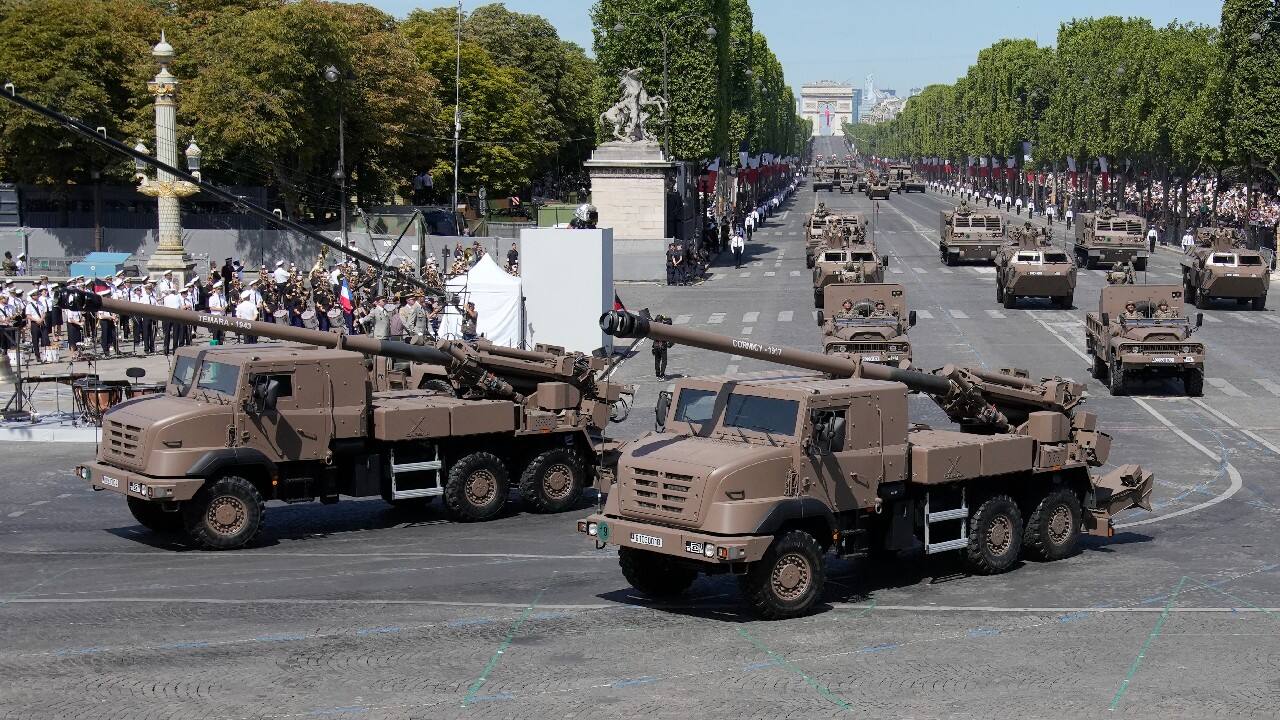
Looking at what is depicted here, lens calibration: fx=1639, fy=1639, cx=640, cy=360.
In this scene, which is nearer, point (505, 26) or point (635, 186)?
point (635, 186)

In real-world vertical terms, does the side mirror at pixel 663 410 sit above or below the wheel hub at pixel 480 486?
above

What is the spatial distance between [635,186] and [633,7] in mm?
13010

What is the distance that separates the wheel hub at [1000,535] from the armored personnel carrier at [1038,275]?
32722 millimetres

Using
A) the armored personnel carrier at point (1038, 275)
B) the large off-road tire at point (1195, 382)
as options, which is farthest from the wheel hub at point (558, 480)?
the armored personnel carrier at point (1038, 275)

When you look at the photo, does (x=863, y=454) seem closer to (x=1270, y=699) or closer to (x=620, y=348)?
(x=1270, y=699)

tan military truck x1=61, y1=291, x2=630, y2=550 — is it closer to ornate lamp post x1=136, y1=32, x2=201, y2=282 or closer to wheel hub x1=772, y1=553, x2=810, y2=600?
wheel hub x1=772, y1=553, x2=810, y2=600

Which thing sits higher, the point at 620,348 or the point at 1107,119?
the point at 1107,119

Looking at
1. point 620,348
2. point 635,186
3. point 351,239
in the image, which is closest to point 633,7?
point 635,186

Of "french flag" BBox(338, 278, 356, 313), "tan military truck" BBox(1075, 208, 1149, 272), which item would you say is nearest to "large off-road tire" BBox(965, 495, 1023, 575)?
"french flag" BBox(338, 278, 356, 313)

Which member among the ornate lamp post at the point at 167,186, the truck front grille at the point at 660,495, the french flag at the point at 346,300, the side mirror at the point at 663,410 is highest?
the ornate lamp post at the point at 167,186

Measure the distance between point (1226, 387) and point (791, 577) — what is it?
2205cm

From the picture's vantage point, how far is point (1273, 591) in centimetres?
1712

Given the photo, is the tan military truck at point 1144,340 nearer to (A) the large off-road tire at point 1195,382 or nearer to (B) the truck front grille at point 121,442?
(A) the large off-road tire at point 1195,382

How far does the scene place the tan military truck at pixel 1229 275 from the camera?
4903 cm
